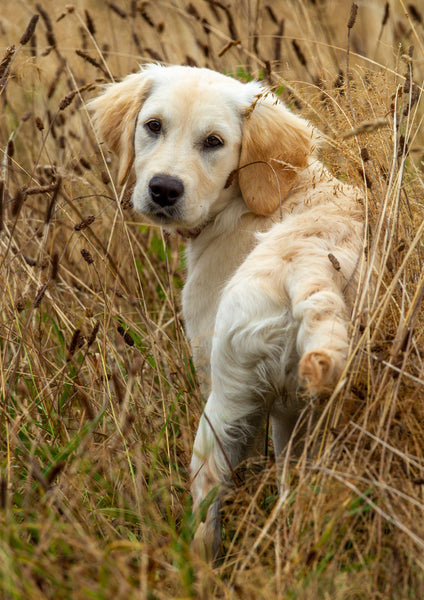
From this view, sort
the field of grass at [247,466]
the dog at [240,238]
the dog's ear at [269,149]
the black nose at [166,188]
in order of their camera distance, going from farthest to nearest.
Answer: the dog's ear at [269,149] < the black nose at [166,188] < the dog at [240,238] < the field of grass at [247,466]

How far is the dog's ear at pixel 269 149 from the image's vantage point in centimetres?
267

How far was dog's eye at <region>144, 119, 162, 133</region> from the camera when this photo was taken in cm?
274

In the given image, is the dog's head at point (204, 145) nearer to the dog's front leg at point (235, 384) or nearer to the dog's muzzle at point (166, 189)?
the dog's muzzle at point (166, 189)

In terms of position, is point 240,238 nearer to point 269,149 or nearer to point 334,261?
point 269,149

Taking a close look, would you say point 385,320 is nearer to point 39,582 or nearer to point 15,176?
point 39,582

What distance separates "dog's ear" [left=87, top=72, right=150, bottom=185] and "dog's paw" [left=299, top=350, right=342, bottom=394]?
5.40ft

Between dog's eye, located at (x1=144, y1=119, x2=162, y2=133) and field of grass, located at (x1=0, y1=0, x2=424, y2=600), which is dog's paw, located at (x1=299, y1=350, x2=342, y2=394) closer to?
field of grass, located at (x1=0, y1=0, x2=424, y2=600)

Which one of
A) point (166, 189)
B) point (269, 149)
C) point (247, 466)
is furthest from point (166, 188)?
point (247, 466)

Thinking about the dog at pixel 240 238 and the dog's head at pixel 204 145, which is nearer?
the dog at pixel 240 238

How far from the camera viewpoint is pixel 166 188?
2529 millimetres

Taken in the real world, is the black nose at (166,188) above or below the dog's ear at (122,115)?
below

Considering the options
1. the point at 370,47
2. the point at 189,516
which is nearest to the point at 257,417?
the point at 189,516

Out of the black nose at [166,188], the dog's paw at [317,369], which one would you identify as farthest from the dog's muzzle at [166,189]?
the dog's paw at [317,369]

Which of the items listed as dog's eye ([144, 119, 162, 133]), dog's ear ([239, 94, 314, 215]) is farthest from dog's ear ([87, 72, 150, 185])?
dog's ear ([239, 94, 314, 215])
